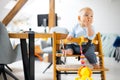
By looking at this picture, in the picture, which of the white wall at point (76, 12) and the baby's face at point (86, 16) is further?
the white wall at point (76, 12)

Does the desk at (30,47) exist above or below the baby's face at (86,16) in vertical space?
below

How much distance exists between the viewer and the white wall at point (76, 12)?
6.28 m

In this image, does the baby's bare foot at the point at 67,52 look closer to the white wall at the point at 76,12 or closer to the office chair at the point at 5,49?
the office chair at the point at 5,49

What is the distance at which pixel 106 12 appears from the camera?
6.30 meters

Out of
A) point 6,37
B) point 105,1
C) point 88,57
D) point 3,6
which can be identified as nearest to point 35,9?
point 3,6

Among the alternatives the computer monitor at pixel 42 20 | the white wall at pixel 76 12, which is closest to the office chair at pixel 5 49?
the computer monitor at pixel 42 20

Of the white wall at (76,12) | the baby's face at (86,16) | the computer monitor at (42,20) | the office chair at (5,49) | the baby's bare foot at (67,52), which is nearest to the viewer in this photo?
the baby's face at (86,16)

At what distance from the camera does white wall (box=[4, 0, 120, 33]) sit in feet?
20.6

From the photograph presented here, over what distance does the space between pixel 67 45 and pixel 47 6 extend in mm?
4209

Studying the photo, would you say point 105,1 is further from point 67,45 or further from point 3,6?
point 67,45

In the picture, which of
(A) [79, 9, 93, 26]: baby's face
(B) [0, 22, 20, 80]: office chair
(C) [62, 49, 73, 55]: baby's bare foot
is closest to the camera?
(A) [79, 9, 93, 26]: baby's face

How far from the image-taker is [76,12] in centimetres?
647

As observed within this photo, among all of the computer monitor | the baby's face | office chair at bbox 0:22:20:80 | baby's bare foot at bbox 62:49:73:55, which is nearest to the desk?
office chair at bbox 0:22:20:80

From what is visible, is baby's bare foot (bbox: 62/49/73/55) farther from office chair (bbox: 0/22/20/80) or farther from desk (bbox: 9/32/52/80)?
office chair (bbox: 0/22/20/80)
